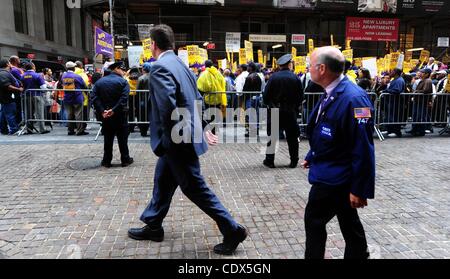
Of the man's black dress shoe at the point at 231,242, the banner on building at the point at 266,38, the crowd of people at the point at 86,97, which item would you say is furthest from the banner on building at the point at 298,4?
the man's black dress shoe at the point at 231,242

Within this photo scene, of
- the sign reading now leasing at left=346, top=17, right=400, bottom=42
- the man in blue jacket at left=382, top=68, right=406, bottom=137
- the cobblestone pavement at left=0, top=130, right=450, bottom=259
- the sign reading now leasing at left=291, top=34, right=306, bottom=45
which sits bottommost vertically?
the cobblestone pavement at left=0, top=130, right=450, bottom=259

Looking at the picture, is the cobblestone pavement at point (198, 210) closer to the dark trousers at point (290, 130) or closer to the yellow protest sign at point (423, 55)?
the dark trousers at point (290, 130)

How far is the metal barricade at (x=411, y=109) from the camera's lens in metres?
10.8

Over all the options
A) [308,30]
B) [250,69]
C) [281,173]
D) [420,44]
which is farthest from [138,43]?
[420,44]

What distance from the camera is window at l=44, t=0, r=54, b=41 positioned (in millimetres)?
32744

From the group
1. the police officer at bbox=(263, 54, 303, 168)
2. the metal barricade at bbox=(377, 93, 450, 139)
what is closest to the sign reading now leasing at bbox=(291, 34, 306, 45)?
the metal barricade at bbox=(377, 93, 450, 139)

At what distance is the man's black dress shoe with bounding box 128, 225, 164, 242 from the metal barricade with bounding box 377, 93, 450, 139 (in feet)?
27.4

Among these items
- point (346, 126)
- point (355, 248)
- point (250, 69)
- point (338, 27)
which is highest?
point (338, 27)

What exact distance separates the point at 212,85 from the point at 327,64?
280 inches

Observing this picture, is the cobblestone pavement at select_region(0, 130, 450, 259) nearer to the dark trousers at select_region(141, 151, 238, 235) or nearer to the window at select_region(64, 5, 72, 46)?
the dark trousers at select_region(141, 151, 238, 235)

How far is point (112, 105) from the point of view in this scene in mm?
7152
